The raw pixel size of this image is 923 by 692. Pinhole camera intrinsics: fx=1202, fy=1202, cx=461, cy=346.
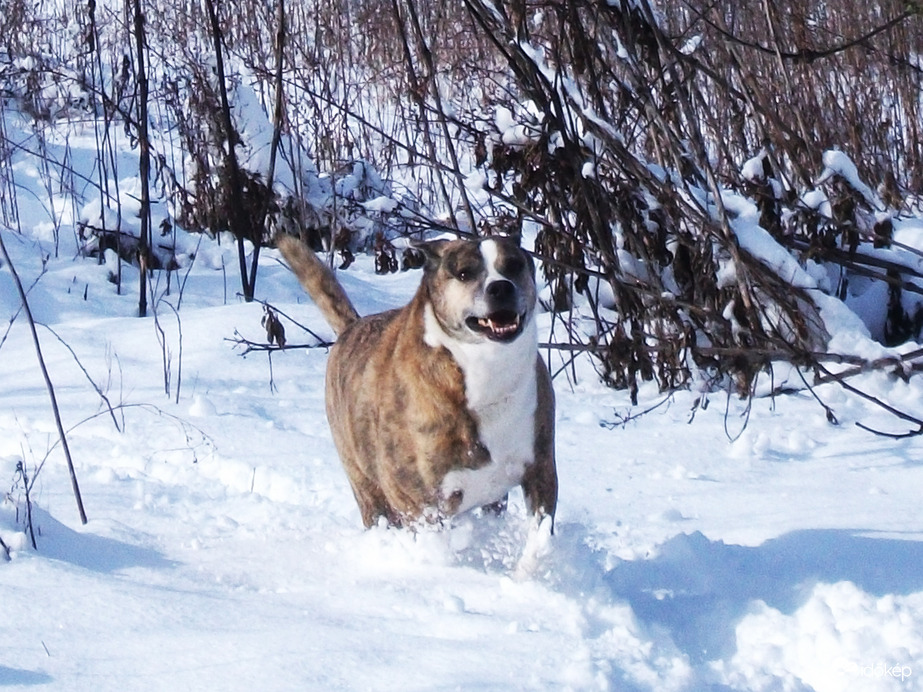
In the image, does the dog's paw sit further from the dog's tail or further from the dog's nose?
the dog's tail

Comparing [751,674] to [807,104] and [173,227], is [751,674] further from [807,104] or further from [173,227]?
[173,227]

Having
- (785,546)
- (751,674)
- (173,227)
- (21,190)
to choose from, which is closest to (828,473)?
(785,546)

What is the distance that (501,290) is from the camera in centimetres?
340

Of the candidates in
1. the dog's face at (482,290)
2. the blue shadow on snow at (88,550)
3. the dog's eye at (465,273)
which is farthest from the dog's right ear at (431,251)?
the blue shadow on snow at (88,550)

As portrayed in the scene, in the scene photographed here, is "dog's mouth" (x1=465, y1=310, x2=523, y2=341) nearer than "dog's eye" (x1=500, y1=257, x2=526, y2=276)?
Yes

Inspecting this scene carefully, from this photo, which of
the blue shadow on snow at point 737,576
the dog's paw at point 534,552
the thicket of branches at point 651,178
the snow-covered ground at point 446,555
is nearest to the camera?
the snow-covered ground at point 446,555

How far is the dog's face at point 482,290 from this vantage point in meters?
3.40

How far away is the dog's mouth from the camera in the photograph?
11.1 ft

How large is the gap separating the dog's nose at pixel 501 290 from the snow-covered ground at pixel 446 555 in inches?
27.4

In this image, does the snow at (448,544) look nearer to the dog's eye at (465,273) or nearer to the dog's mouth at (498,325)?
the dog's mouth at (498,325)

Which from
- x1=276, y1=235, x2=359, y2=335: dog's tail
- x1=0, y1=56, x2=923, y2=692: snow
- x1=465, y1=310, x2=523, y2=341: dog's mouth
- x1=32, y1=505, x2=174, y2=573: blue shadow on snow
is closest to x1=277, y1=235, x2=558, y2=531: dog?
x1=465, y1=310, x2=523, y2=341: dog's mouth

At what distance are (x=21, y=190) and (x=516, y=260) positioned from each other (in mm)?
7507

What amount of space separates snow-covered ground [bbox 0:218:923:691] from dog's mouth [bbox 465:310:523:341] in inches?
23.2

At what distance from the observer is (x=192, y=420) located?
522 centimetres
